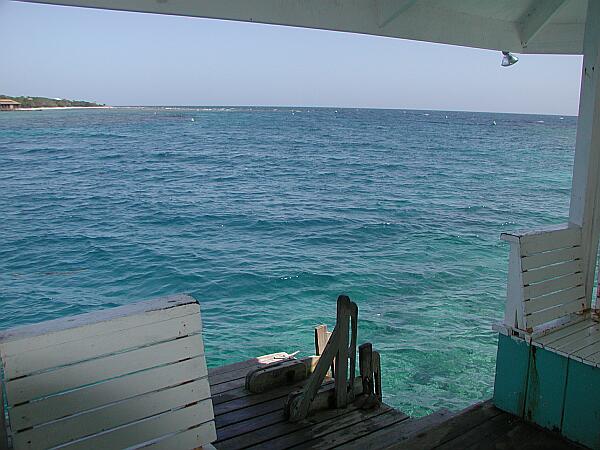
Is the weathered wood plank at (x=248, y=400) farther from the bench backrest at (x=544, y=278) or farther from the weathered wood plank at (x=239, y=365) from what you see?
the bench backrest at (x=544, y=278)

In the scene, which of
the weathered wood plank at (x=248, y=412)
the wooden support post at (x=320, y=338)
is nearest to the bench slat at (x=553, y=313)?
the weathered wood plank at (x=248, y=412)

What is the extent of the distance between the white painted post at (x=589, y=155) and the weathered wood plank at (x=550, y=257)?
94mm

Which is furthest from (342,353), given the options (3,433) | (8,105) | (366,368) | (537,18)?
(8,105)

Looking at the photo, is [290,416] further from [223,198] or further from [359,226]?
[223,198]

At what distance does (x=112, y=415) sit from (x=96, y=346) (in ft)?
0.86

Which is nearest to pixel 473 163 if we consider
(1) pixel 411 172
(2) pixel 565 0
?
(1) pixel 411 172

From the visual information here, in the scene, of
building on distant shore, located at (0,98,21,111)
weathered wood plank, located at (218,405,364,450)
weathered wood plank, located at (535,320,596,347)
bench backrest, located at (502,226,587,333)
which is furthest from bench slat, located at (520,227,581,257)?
building on distant shore, located at (0,98,21,111)

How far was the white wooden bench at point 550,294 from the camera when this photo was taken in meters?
3.17

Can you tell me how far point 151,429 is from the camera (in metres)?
1.97

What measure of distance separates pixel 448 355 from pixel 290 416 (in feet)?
17.3

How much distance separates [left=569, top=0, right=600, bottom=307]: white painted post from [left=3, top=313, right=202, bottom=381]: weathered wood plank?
2.68m

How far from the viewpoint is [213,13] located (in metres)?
2.82

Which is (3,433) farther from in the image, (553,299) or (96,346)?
(553,299)

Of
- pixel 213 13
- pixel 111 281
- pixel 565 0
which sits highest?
pixel 565 0
